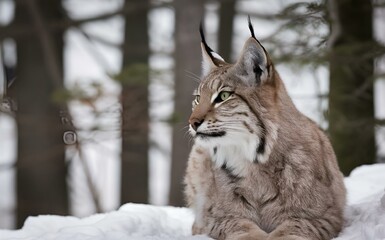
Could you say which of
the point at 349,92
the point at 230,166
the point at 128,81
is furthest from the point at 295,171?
the point at 128,81

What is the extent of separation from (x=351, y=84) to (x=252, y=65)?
10.1 ft

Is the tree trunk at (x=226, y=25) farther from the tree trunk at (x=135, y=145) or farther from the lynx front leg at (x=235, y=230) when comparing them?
the lynx front leg at (x=235, y=230)

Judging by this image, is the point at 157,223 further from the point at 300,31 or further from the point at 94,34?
the point at 94,34

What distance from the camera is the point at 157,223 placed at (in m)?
5.45

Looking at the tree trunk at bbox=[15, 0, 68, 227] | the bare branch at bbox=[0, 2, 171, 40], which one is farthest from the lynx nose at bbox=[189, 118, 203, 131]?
the tree trunk at bbox=[15, 0, 68, 227]

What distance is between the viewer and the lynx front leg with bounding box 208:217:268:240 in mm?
4195

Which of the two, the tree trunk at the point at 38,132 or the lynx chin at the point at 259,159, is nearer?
the lynx chin at the point at 259,159

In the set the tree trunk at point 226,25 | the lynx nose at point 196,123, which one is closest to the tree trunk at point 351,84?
the lynx nose at point 196,123

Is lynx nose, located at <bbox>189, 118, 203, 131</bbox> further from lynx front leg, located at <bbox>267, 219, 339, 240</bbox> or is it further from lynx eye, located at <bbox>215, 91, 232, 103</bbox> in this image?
lynx front leg, located at <bbox>267, 219, 339, 240</bbox>

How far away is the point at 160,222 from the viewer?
553 centimetres

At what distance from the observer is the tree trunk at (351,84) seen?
6.82 metres

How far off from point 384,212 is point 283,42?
10.1 feet

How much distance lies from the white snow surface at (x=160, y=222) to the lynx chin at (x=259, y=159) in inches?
10.2

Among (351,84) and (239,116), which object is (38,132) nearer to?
(351,84)
